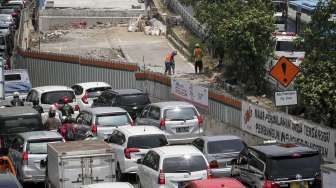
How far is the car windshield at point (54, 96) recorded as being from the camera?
1432 inches

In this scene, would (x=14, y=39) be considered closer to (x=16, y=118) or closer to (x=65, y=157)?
(x=16, y=118)

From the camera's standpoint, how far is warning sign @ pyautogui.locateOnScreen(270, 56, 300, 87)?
2662cm

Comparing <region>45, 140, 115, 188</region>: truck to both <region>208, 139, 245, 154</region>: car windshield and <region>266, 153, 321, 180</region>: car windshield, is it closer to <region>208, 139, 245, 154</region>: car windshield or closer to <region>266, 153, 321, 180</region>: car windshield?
<region>208, 139, 245, 154</region>: car windshield

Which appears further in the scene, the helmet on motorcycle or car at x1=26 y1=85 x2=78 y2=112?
car at x1=26 y1=85 x2=78 y2=112

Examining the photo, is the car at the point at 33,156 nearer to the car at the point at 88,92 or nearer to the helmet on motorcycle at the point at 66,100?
the helmet on motorcycle at the point at 66,100

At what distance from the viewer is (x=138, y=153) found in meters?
25.6

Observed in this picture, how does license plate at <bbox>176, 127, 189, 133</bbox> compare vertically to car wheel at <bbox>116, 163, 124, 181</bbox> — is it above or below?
above

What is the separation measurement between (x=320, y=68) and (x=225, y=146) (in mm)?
6958

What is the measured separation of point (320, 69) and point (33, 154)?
33.6 feet

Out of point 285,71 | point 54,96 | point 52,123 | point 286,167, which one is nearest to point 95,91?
point 54,96

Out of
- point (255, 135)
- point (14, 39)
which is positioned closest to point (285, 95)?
point (255, 135)

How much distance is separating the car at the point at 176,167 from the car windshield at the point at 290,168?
5.92ft

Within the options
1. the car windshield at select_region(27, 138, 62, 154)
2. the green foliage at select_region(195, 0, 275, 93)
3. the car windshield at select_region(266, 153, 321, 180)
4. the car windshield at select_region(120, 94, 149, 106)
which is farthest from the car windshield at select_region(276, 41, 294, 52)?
the car windshield at select_region(266, 153, 321, 180)

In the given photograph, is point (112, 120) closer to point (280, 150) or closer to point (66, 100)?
point (66, 100)
